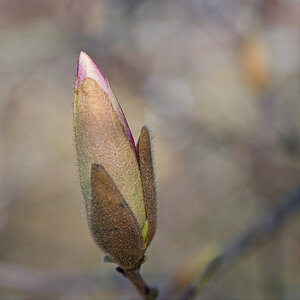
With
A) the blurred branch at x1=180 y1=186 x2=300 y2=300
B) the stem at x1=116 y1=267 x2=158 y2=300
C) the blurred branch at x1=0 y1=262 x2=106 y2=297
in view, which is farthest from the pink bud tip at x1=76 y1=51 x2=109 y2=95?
the blurred branch at x1=0 y1=262 x2=106 y2=297

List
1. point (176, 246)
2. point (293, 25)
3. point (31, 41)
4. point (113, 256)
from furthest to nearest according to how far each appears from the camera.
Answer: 1. point (176, 246)
2. point (293, 25)
3. point (31, 41)
4. point (113, 256)

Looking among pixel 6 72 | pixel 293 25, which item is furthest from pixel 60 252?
pixel 293 25

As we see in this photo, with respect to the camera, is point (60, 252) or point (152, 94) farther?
point (60, 252)

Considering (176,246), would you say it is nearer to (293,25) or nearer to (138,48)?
(138,48)

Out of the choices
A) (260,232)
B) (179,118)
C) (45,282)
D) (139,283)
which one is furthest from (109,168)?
(179,118)

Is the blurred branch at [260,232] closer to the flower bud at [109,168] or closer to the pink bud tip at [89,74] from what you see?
the flower bud at [109,168]

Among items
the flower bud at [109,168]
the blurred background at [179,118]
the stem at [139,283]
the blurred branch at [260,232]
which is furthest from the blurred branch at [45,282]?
the flower bud at [109,168]
